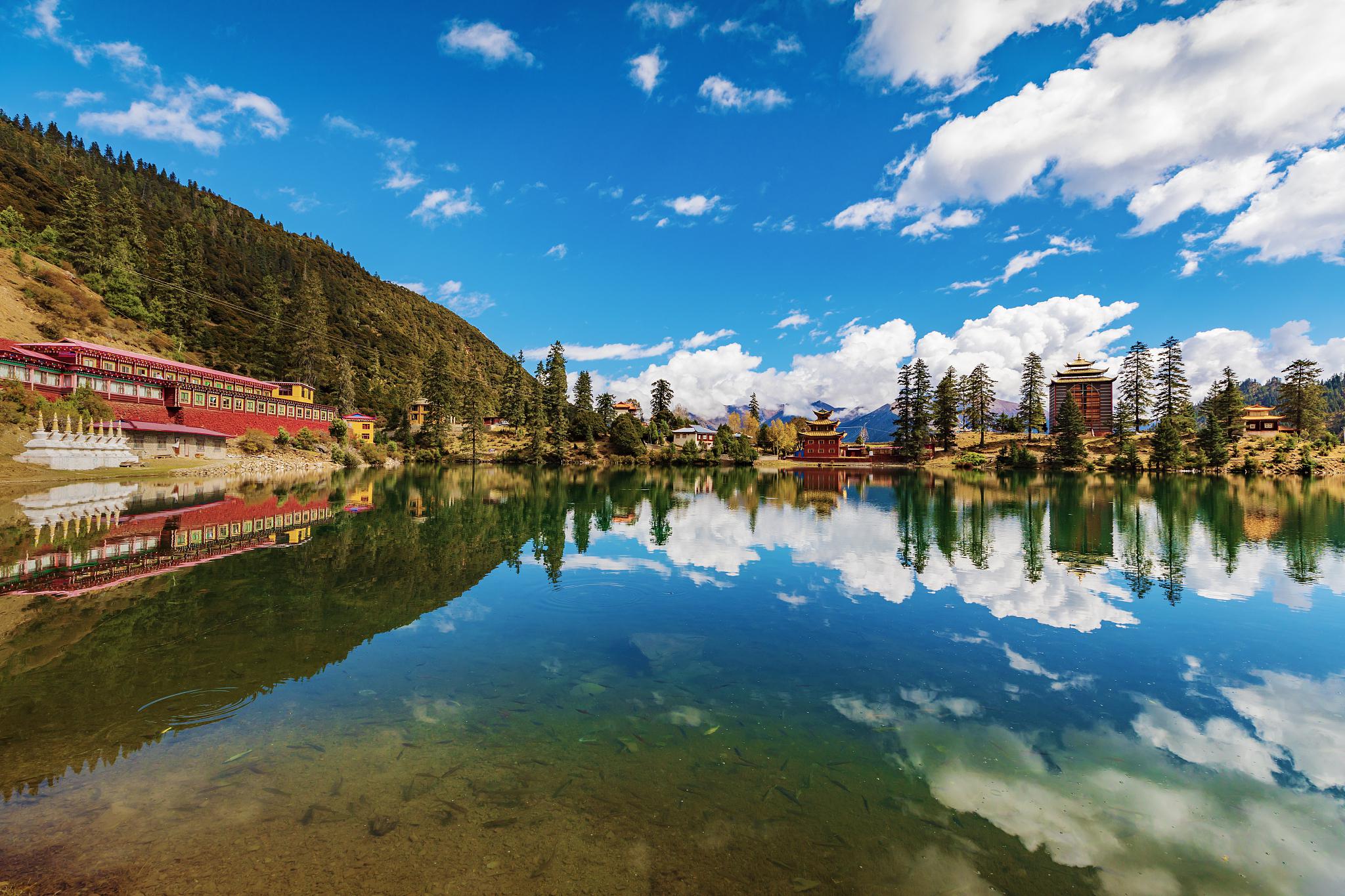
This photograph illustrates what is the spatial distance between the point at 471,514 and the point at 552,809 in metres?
29.2

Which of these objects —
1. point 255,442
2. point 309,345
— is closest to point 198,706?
point 255,442

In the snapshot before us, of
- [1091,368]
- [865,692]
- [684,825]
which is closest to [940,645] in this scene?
[865,692]

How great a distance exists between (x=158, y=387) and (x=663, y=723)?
7734 centimetres

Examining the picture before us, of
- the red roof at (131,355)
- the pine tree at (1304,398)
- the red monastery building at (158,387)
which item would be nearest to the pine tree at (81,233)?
the red roof at (131,355)

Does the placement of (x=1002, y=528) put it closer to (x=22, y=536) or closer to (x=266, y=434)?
(x=22, y=536)

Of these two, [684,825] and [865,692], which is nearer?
[684,825]

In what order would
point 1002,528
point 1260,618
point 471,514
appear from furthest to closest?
point 471,514 < point 1002,528 < point 1260,618

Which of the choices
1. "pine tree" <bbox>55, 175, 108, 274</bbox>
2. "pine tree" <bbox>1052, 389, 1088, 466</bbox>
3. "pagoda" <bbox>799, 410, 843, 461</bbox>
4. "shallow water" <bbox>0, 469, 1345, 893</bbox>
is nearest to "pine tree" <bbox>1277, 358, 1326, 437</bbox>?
"pine tree" <bbox>1052, 389, 1088, 466</bbox>

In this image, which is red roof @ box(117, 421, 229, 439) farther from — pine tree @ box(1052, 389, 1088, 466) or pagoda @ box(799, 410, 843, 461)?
pine tree @ box(1052, 389, 1088, 466)

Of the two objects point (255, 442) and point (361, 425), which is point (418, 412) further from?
point (255, 442)

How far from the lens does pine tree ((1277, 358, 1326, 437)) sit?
85500mm

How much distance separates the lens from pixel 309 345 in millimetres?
100312

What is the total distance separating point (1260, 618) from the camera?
1434 cm

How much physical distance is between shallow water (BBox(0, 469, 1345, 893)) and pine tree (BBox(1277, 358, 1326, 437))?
98.5 m
